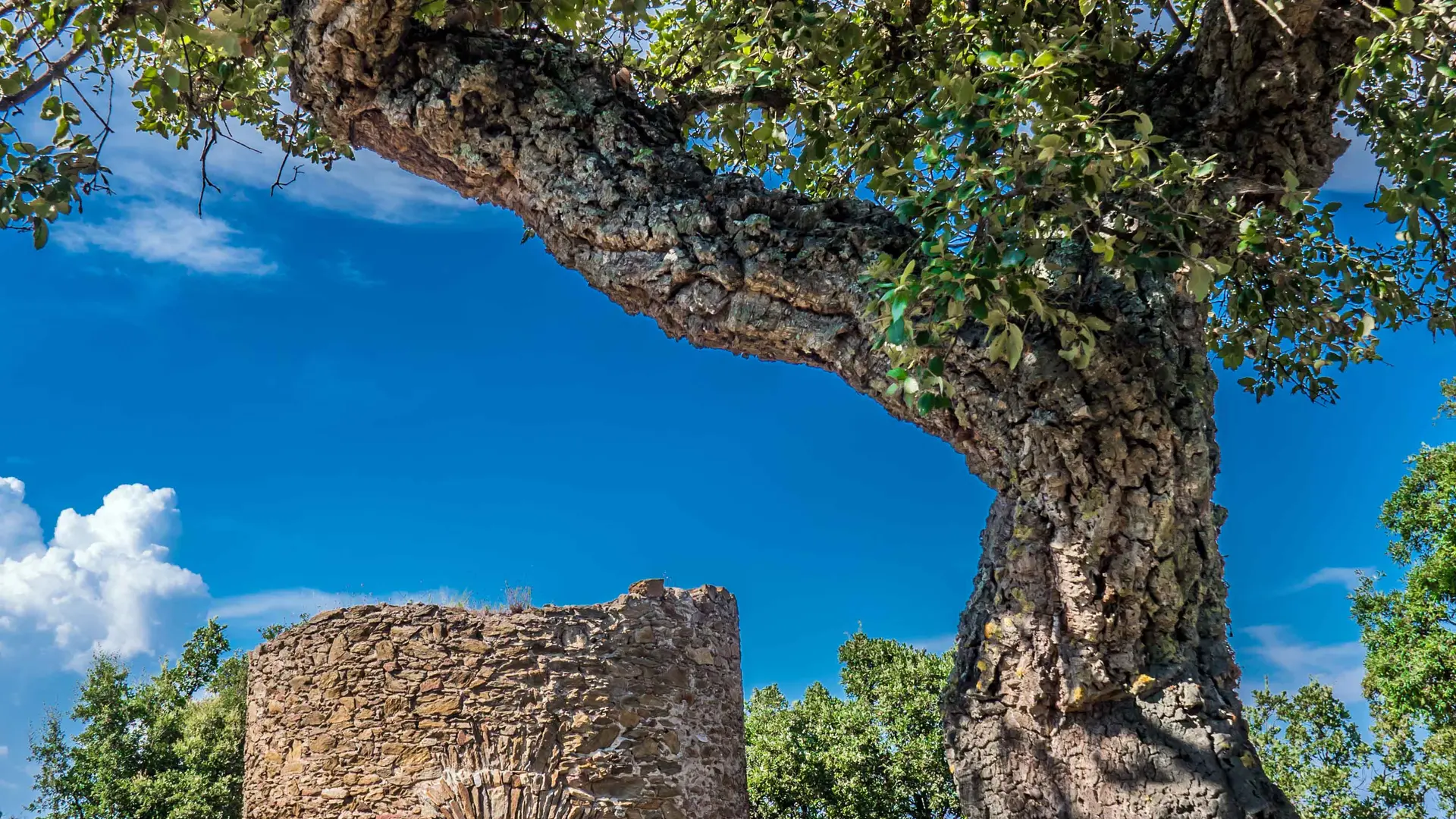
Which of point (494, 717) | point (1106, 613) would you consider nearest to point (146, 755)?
point (494, 717)

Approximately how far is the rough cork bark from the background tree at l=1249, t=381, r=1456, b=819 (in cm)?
1117

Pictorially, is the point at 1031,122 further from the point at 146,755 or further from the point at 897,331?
the point at 146,755

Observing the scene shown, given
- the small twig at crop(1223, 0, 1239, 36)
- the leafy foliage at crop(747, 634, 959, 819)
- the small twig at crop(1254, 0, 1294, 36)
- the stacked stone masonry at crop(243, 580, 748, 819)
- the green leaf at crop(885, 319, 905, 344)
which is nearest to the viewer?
the green leaf at crop(885, 319, 905, 344)

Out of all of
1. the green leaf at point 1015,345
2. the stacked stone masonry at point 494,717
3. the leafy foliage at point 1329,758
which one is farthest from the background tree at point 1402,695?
the green leaf at point 1015,345

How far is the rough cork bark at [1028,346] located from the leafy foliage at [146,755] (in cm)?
1416

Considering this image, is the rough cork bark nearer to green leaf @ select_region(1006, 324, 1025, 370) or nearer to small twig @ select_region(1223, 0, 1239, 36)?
small twig @ select_region(1223, 0, 1239, 36)

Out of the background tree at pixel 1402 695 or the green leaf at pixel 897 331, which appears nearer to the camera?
the green leaf at pixel 897 331

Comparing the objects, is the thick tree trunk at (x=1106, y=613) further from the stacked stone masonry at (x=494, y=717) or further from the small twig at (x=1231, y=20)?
the stacked stone masonry at (x=494, y=717)

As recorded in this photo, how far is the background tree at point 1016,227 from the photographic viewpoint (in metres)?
2.76

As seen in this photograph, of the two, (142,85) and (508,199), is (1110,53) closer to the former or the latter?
(508,199)

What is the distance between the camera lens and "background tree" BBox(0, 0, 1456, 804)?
2.76 meters

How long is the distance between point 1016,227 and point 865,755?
11407mm

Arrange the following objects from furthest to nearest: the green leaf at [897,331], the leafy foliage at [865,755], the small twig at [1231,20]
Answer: the leafy foliage at [865,755], the small twig at [1231,20], the green leaf at [897,331]

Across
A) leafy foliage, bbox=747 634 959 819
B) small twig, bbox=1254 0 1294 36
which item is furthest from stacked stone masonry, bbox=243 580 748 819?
small twig, bbox=1254 0 1294 36
